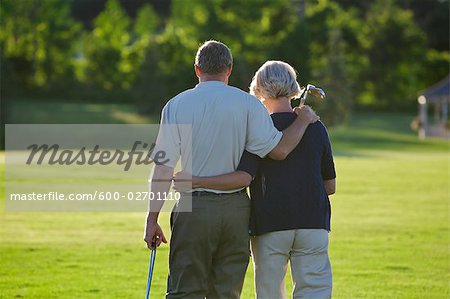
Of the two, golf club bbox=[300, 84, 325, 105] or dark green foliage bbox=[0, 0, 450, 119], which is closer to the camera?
golf club bbox=[300, 84, 325, 105]

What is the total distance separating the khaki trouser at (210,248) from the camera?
6.12 metres

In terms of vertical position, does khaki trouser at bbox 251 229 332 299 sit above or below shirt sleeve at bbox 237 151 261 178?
below

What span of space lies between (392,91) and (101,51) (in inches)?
832

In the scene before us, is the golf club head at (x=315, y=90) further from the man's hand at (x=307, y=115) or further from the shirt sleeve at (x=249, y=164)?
the shirt sleeve at (x=249, y=164)

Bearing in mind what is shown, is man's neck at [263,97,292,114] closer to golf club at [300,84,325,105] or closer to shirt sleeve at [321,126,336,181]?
golf club at [300,84,325,105]

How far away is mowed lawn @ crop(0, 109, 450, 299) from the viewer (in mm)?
9523

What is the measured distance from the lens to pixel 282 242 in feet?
21.0

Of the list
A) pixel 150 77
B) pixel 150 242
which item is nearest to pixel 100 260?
pixel 150 242

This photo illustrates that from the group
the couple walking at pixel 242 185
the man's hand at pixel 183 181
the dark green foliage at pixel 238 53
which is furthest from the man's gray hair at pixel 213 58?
the dark green foliage at pixel 238 53

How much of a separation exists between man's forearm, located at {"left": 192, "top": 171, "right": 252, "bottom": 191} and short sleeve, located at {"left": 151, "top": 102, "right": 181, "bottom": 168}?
0.20 meters

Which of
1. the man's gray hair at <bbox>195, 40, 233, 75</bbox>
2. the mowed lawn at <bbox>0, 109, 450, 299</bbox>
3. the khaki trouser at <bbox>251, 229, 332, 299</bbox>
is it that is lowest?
the mowed lawn at <bbox>0, 109, 450, 299</bbox>

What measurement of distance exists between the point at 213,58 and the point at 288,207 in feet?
3.66

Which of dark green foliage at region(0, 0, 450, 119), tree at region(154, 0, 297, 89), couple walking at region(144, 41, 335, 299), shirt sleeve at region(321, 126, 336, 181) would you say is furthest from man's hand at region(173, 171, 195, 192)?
tree at region(154, 0, 297, 89)

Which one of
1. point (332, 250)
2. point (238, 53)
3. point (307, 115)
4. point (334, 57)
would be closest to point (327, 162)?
point (307, 115)
